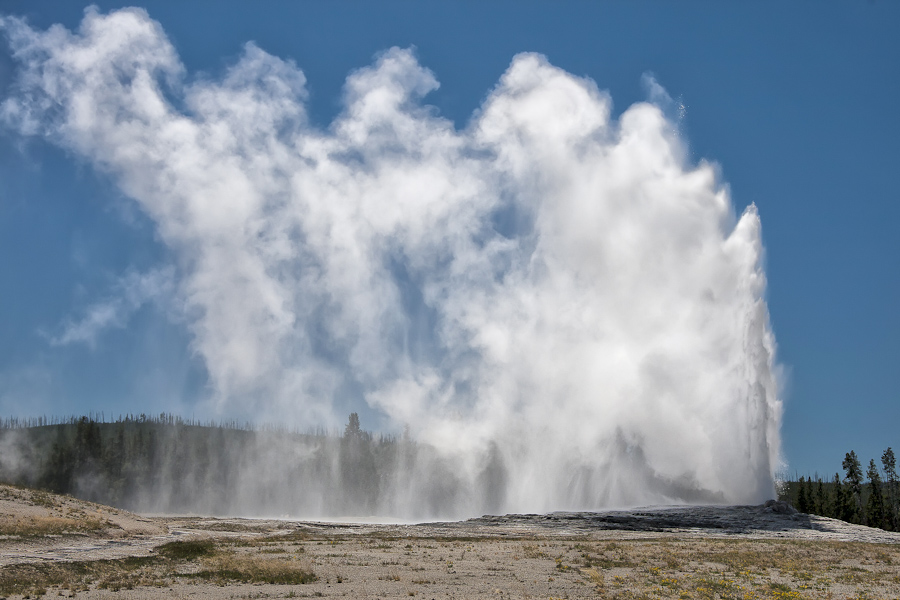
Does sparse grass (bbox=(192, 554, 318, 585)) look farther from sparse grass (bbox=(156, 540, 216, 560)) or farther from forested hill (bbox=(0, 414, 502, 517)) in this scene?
forested hill (bbox=(0, 414, 502, 517))

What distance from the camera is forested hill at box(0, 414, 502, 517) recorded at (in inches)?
5027

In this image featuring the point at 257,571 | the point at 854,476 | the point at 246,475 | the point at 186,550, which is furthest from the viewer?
the point at 246,475

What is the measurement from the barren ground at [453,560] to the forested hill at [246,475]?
2357 inches

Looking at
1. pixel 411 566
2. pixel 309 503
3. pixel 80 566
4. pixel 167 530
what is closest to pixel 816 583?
pixel 411 566

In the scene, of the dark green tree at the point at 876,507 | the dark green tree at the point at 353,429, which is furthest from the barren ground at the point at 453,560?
the dark green tree at the point at 353,429

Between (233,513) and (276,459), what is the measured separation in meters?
24.6

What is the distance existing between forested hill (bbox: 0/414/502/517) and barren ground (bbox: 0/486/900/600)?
59869 millimetres

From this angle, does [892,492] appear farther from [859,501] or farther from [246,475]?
[246,475]

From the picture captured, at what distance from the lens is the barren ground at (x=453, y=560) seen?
25.8 meters

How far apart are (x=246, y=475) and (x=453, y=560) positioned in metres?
132

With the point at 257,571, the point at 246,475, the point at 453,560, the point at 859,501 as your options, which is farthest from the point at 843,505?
the point at 246,475

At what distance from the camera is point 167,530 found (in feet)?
182

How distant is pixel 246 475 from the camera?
155m

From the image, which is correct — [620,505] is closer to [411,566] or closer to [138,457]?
[411,566]
